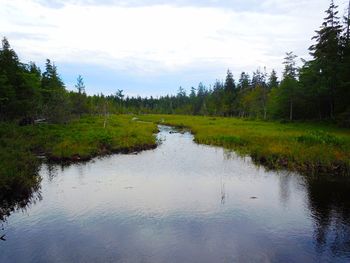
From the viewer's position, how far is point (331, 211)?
680 inches

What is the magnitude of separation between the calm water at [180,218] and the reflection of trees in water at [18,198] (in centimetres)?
23

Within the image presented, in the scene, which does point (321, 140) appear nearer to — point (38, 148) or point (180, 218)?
point (180, 218)

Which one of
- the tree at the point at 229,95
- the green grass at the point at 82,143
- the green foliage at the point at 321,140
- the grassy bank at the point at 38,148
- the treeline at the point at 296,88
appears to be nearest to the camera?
the grassy bank at the point at 38,148

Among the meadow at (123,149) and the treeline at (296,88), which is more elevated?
the treeline at (296,88)

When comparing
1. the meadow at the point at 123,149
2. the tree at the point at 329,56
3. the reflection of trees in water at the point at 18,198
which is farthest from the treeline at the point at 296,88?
the reflection of trees in water at the point at 18,198

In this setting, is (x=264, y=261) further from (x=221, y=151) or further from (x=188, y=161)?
(x=221, y=151)

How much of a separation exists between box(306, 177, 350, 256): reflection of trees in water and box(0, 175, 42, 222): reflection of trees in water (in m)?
14.0

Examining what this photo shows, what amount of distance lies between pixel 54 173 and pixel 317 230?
18140mm

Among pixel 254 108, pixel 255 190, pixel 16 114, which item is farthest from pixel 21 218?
pixel 254 108

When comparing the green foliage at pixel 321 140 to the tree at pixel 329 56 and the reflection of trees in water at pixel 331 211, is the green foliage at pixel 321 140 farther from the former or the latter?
the tree at pixel 329 56

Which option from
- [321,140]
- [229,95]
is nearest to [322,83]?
[321,140]

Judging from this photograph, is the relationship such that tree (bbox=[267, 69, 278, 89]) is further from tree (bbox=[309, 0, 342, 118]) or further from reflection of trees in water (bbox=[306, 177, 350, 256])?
reflection of trees in water (bbox=[306, 177, 350, 256])

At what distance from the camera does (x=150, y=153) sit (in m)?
34.8

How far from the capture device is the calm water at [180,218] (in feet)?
41.8
